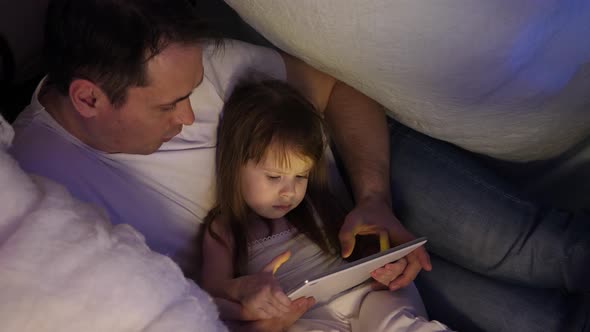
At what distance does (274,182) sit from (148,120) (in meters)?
0.24

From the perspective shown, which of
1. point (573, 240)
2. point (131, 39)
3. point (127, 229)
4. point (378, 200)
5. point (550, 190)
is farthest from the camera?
point (550, 190)

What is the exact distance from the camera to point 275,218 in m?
1.09

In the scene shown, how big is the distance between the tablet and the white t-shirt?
249 millimetres

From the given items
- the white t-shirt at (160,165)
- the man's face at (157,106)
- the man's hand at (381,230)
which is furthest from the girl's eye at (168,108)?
the man's hand at (381,230)

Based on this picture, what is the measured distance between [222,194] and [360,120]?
302mm

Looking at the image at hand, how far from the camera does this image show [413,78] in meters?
0.83

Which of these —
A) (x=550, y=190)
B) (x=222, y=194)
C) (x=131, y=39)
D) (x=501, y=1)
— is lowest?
(x=222, y=194)

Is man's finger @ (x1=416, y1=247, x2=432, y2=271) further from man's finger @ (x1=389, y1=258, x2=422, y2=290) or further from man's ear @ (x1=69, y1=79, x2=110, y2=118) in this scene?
man's ear @ (x1=69, y1=79, x2=110, y2=118)

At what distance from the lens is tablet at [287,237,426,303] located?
2.53 feet

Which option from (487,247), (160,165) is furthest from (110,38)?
(487,247)

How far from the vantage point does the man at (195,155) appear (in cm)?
82

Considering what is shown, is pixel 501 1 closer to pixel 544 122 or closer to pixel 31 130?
pixel 544 122

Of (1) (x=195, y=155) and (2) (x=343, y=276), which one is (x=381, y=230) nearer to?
(2) (x=343, y=276)

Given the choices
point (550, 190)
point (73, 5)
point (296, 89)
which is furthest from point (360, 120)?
point (73, 5)
